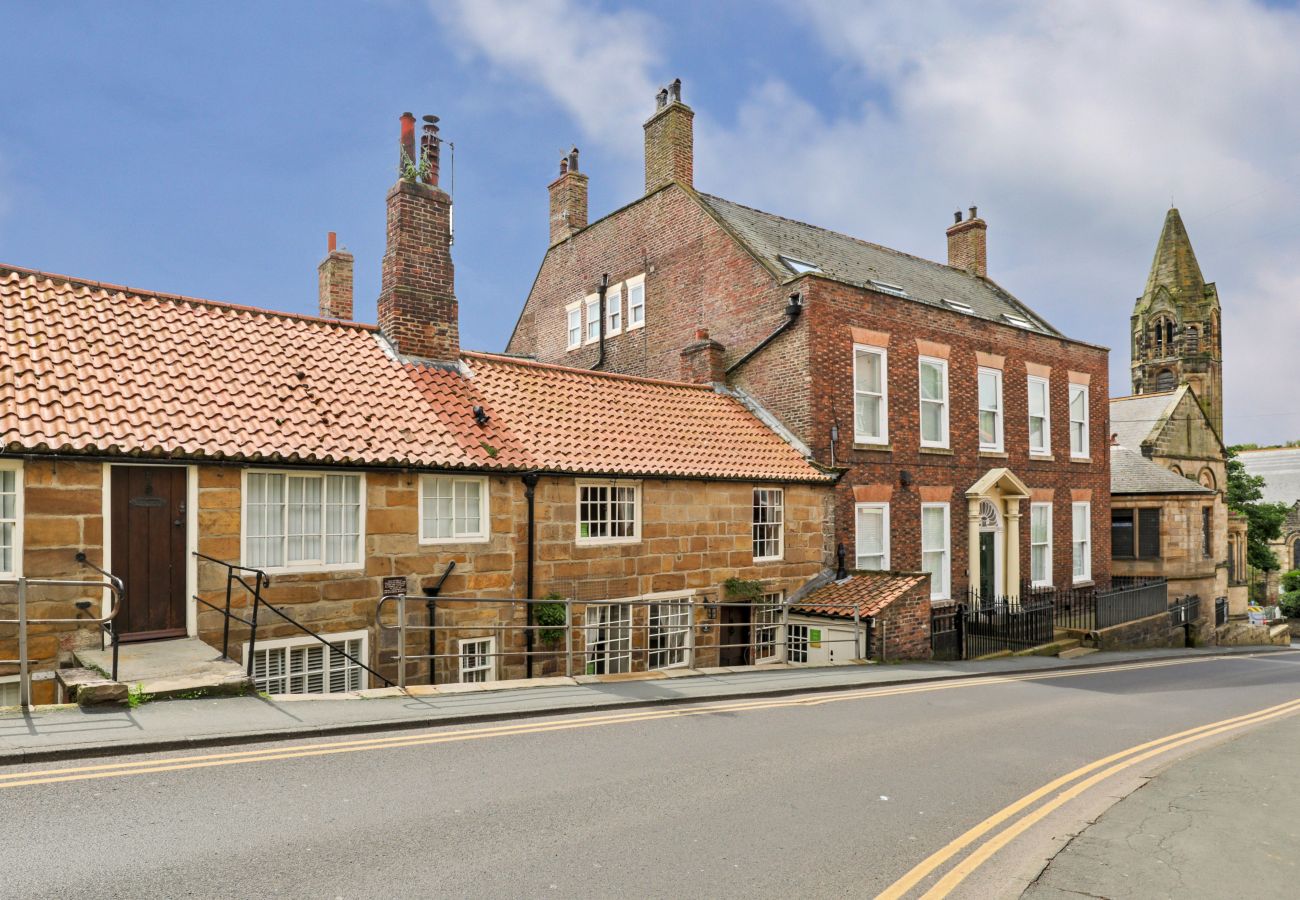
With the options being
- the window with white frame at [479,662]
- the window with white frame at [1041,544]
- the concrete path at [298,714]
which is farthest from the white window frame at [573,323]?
the concrete path at [298,714]

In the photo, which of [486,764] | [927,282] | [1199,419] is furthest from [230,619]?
[1199,419]

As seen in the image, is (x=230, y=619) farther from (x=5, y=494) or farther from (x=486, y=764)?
(x=486, y=764)

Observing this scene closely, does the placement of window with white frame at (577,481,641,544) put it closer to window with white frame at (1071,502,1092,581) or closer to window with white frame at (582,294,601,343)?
window with white frame at (582,294,601,343)

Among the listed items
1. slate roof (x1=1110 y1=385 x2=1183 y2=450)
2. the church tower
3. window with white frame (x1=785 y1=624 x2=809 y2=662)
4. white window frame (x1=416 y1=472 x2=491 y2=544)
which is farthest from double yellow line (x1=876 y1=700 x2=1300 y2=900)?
the church tower

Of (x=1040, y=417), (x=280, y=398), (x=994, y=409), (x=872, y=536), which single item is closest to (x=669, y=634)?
(x=872, y=536)

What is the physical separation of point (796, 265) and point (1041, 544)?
11.5m

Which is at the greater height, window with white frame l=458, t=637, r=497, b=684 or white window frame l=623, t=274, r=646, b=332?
white window frame l=623, t=274, r=646, b=332

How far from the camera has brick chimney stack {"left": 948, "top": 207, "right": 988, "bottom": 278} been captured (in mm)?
30359

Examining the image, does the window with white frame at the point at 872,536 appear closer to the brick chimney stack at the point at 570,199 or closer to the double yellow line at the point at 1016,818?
the double yellow line at the point at 1016,818

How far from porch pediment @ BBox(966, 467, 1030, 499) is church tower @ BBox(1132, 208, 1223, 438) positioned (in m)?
39.0

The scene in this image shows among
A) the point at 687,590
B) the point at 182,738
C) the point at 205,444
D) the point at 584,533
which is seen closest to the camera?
the point at 182,738

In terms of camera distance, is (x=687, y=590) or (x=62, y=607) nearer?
(x=62, y=607)

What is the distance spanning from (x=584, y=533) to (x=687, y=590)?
8.83ft

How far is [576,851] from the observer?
545cm
